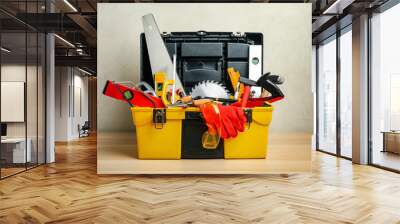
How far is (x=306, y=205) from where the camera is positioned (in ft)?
7.01

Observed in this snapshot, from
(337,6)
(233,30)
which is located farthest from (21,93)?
(337,6)

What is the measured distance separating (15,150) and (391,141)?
13.2 ft

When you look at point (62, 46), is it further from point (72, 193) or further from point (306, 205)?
point (306, 205)

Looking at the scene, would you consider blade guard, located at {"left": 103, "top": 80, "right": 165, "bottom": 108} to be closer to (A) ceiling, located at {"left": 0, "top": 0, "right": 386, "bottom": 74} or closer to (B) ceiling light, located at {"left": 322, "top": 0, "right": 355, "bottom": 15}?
(A) ceiling, located at {"left": 0, "top": 0, "right": 386, "bottom": 74}

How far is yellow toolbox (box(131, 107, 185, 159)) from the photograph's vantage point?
2.76 m

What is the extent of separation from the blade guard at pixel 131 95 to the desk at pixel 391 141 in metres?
2.69

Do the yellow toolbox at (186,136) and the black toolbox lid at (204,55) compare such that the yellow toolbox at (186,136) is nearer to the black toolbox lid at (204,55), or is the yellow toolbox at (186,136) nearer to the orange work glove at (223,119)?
the orange work glove at (223,119)

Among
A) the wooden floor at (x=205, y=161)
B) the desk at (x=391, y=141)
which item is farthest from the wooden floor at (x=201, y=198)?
the desk at (x=391, y=141)

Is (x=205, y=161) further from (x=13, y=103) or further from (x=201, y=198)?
(x=13, y=103)

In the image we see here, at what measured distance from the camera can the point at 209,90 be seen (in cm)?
293

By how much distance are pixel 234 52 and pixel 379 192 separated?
156 centimetres

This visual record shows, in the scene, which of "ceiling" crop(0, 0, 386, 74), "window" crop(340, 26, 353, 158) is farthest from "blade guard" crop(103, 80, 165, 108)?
"window" crop(340, 26, 353, 158)

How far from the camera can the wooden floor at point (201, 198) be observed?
1.87m

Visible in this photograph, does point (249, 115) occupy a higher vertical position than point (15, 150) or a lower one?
higher
